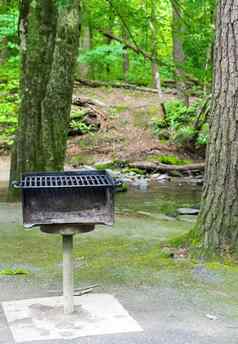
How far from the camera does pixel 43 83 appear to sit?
10.3m

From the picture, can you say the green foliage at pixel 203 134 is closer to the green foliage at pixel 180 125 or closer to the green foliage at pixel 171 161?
the green foliage at pixel 180 125

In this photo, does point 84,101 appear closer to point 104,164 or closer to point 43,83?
point 104,164

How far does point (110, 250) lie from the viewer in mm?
6465

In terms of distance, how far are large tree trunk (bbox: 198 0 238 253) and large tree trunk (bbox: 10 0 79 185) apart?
4.84 metres

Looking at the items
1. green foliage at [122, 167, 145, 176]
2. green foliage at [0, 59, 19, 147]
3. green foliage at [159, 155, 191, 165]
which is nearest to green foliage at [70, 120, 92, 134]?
green foliage at [122, 167, 145, 176]

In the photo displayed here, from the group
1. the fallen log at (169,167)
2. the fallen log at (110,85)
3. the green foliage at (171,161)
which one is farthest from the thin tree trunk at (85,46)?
the fallen log at (169,167)

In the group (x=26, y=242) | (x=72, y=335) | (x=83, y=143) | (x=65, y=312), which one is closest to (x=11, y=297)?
(x=65, y=312)

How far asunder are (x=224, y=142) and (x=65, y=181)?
1951mm

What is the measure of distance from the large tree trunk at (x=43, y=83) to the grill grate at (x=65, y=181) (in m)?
5.60

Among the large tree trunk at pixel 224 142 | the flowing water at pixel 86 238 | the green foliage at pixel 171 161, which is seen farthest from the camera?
the green foliage at pixel 171 161

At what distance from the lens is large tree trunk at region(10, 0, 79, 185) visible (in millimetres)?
10133

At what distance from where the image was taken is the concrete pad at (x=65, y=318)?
12.9 feet

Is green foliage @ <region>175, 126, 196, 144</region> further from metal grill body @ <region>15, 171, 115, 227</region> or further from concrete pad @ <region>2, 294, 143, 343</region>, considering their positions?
metal grill body @ <region>15, 171, 115, 227</region>

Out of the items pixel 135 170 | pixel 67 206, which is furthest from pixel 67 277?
pixel 135 170
